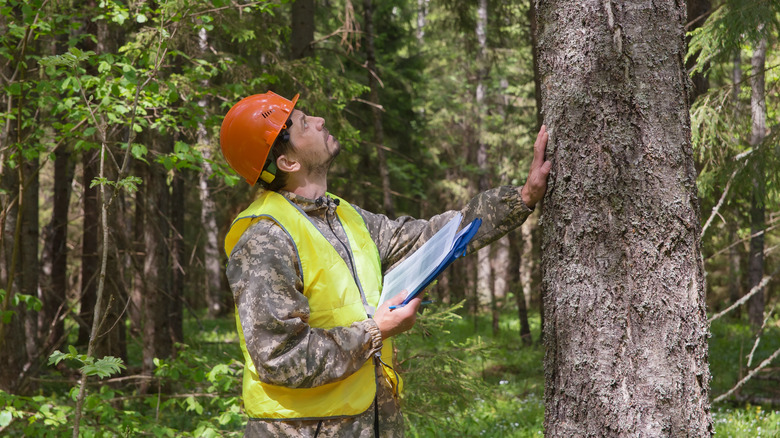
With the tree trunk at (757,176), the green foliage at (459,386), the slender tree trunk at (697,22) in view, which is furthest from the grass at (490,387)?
the slender tree trunk at (697,22)

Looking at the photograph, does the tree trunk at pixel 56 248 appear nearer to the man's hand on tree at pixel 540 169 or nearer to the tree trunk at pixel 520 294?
the tree trunk at pixel 520 294

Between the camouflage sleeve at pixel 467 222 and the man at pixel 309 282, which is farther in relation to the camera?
the camouflage sleeve at pixel 467 222

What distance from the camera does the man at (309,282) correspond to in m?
2.24

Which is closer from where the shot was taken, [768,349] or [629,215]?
[629,215]

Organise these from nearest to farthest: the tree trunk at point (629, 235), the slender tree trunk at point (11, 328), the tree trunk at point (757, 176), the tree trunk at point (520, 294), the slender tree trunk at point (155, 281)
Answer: the tree trunk at point (629, 235) → the tree trunk at point (757, 176) → the slender tree trunk at point (11, 328) → the slender tree trunk at point (155, 281) → the tree trunk at point (520, 294)

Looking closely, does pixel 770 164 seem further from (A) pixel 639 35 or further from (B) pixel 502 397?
(B) pixel 502 397

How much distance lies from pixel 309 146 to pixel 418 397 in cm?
339

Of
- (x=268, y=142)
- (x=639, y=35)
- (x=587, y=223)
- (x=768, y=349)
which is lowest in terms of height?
(x=768, y=349)

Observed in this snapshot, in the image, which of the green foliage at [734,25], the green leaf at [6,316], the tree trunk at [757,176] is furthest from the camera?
the tree trunk at [757,176]

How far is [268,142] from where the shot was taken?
8.52ft

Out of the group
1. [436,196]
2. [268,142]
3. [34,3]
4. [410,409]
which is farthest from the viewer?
[436,196]

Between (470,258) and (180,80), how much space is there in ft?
47.5

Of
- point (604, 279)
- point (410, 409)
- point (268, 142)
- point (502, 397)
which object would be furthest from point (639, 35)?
point (502, 397)

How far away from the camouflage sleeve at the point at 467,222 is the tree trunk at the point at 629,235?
34 centimetres
